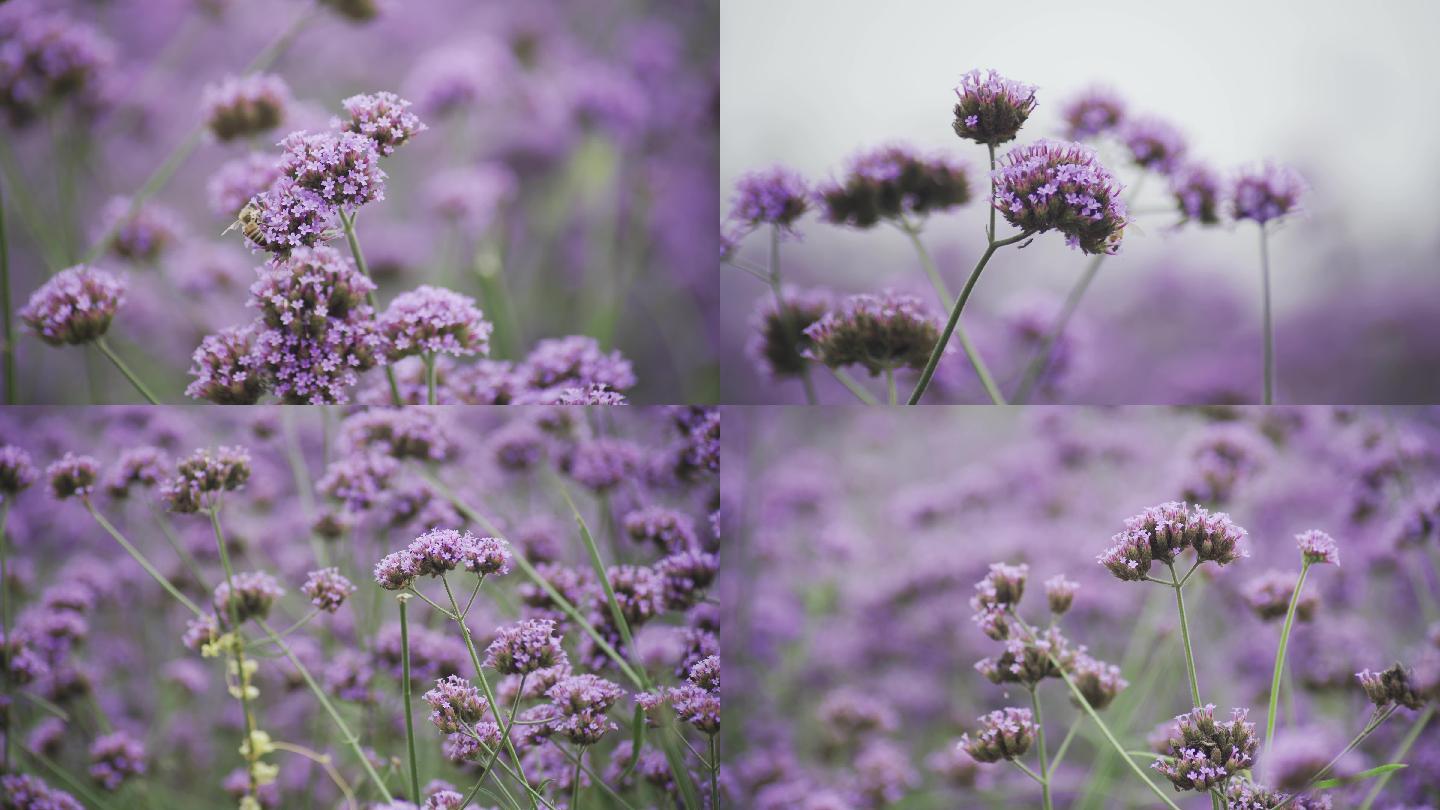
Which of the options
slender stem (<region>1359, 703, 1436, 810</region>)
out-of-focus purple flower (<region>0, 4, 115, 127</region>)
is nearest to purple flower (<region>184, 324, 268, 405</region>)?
out-of-focus purple flower (<region>0, 4, 115, 127</region>)

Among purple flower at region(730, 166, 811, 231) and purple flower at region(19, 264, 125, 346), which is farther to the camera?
purple flower at region(730, 166, 811, 231)

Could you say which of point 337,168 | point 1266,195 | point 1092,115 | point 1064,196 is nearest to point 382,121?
point 337,168

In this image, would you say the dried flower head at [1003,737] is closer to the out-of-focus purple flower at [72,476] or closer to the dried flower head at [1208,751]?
the dried flower head at [1208,751]

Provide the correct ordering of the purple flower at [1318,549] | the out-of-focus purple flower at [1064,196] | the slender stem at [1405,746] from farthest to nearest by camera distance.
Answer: the slender stem at [1405,746] → the purple flower at [1318,549] → the out-of-focus purple flower at [1064,196]

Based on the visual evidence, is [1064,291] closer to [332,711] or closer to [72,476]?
[332,711]

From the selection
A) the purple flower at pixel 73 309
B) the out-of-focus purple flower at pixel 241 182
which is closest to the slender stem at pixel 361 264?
the out-of-focus purple flower at pixel 241 182

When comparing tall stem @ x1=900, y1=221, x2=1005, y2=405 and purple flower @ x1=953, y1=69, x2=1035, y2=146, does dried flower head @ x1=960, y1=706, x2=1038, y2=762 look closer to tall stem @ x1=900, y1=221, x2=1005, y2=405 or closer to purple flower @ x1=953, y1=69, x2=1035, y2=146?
tall stem @ x1=900, y1=221, x2=1005, y2=405

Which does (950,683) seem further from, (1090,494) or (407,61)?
(407,61)
